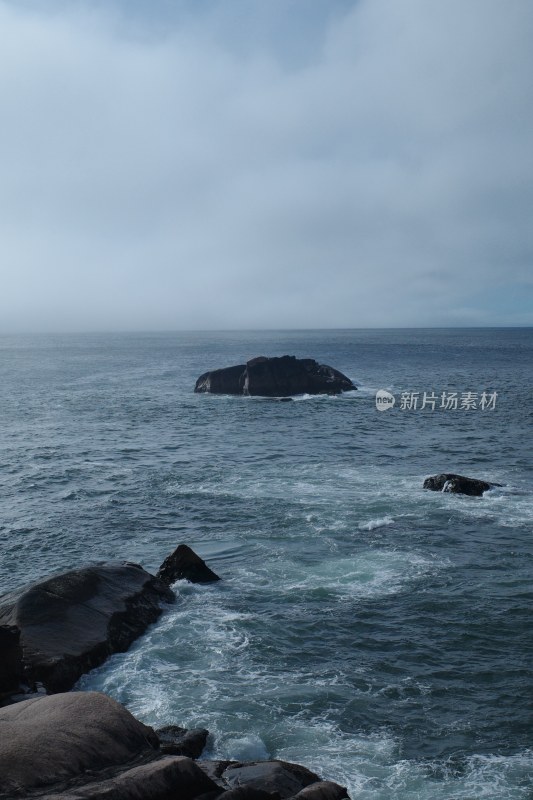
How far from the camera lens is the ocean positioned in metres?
20.9

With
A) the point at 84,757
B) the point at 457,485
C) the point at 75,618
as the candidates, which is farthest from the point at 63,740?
the point at 457,485

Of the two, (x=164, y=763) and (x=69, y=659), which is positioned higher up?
(x=164, y=763)

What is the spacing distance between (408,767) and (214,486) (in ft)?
106

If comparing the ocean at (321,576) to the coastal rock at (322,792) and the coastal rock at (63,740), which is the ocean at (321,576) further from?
the coastal rock at (63,740)

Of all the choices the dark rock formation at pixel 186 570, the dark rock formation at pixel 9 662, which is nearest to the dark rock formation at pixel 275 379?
the dark rock formation at pixel 186 570

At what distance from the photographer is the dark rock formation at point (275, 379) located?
339ft

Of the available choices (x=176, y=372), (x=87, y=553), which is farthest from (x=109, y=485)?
(x=176, y=372)

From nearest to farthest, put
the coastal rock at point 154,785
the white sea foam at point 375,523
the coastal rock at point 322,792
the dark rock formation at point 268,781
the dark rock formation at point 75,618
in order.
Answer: the coastal rock at point 154,785
the dark rock formation at point 268,781
the coastal rock at point 322,792
the dark rock formation at point 75,618
the white sea foam at point 375,523

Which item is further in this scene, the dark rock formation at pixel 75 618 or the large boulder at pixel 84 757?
the dark rock formation at pixel 75 618

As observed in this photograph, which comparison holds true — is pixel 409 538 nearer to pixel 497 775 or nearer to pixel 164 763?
pixel 497 775

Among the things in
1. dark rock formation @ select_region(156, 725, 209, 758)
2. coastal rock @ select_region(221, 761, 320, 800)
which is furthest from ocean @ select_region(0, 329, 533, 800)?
coastal rock @ select_region(221, 761, 320, 800)

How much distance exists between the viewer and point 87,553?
37.3 meters

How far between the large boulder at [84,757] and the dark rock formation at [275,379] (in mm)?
86474

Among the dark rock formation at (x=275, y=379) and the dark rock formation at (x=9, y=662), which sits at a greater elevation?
the dark rock formation at (x=275, y=379)
